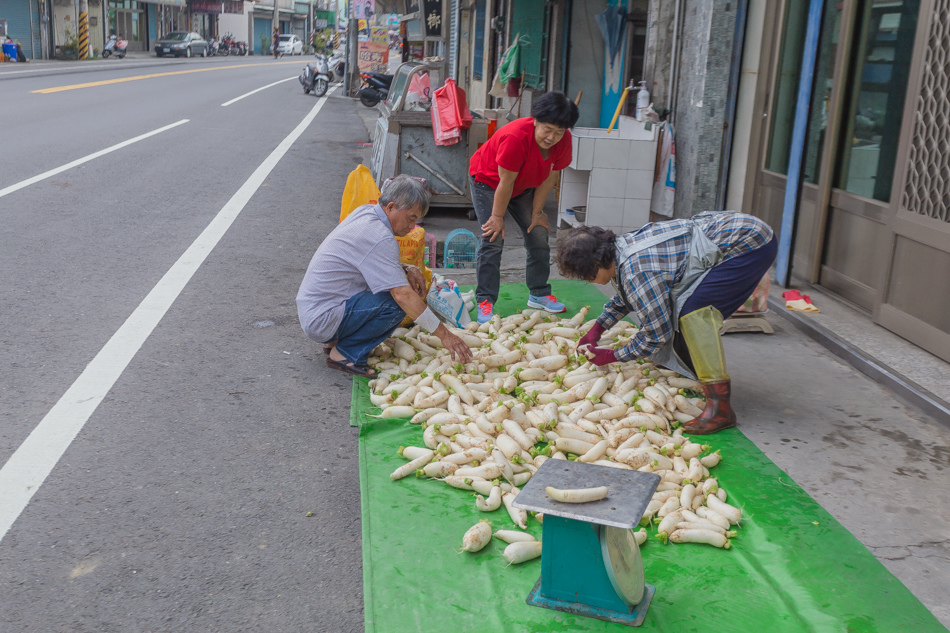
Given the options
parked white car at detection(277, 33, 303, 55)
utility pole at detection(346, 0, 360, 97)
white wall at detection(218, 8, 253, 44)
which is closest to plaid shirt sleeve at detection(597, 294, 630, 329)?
utility pole at detection(346, 0, 360, 97)

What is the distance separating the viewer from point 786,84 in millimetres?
6867

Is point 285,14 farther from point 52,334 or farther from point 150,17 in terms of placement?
point 52,334

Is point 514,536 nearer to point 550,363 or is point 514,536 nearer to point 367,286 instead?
point 550,363

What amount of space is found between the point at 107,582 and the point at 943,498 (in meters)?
3.35

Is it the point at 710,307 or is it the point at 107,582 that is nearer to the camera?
the point at 107,582

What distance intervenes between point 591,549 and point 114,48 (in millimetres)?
52134

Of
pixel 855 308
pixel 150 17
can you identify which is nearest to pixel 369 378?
pixel 855 308

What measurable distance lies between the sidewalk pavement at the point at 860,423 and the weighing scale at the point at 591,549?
0.80 m

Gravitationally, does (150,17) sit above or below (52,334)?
above

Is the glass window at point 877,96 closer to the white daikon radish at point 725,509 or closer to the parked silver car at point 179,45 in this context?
the white daikon radish at point 725,509

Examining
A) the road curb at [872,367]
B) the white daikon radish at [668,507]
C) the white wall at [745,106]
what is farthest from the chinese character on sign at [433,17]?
the white daikon radish at [668,507]

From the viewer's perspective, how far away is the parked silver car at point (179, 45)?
52406 millimetres

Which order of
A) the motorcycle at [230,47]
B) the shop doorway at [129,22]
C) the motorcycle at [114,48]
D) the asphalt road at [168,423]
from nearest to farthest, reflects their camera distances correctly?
the asphalt road at [168,423] → the motorcycle at [114,48] → the shop doorway at [129,22] → the motorcycle at [230,47]

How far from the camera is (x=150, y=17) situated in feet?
197
